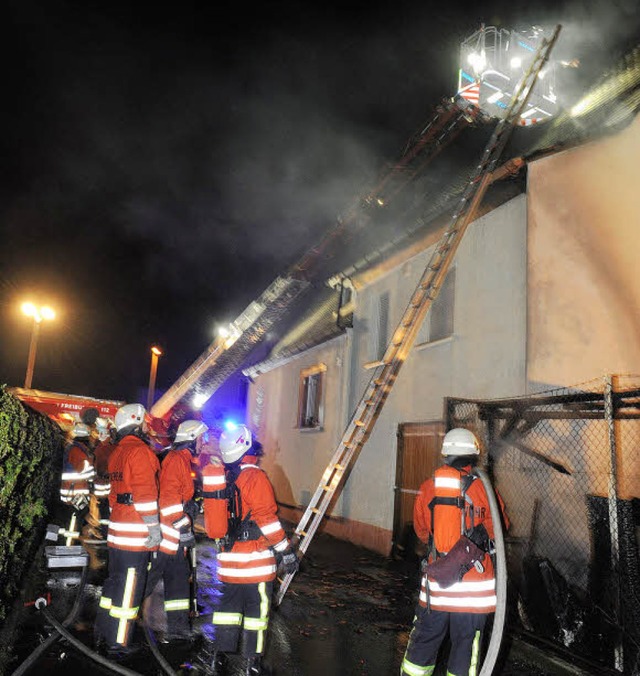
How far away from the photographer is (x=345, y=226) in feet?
34.2

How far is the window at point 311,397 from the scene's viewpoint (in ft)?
40.6

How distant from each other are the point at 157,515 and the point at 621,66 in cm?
827

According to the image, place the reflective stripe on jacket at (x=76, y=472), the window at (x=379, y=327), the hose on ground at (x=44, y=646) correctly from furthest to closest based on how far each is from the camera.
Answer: the window at (x=379, y=327) < the reflective stripe on jacket at (x=76, y=472) < the hose on ground at (x=44, y=646)

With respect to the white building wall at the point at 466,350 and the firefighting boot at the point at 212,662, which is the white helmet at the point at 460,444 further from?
the white building wall at the point at 466,350

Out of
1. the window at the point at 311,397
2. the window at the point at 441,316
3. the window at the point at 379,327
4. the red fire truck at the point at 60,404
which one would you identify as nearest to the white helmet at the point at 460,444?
the window at the point at 441,316

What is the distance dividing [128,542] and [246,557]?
1.14 metres

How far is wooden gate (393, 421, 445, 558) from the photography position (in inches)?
318

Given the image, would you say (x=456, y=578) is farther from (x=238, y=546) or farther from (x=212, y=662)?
(x=212, y=662)

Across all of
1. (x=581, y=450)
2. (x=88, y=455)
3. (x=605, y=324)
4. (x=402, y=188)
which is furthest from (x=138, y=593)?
(x=402, y=188)

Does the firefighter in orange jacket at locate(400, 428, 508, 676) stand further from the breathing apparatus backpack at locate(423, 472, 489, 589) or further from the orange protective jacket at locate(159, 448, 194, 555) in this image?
the orange protective jacket at locate(159, 448, 194, 555)

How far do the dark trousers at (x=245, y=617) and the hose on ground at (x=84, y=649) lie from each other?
63cm

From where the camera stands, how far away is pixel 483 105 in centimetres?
988

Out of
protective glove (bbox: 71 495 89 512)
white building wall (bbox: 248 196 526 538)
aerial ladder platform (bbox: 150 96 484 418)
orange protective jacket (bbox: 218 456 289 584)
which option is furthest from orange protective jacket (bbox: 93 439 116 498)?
aerial ladder platform (bbox: 150 96 484 418)

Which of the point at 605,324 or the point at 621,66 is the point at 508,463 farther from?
the point at 621,66
